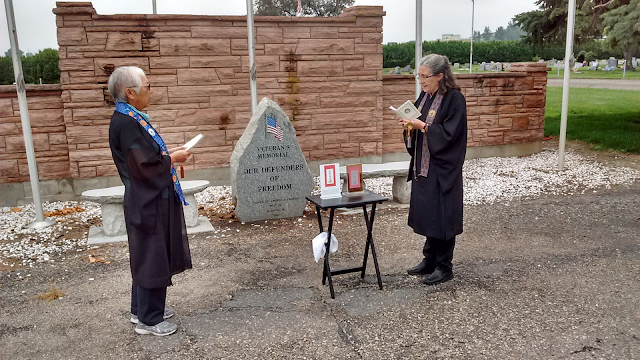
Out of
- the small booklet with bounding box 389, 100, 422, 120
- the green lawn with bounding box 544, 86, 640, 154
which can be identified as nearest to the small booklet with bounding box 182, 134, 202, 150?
the small booklet with bounding box 389, 100, 422, 120

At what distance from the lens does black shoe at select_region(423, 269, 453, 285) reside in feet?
15.6

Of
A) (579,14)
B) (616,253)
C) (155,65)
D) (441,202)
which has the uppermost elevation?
(579,14)

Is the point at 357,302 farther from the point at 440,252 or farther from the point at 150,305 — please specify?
the point at 150,305

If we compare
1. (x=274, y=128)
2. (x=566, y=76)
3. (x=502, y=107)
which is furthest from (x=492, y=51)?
(x=274, y=128)

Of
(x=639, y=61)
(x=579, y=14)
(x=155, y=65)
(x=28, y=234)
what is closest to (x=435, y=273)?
(x=28, y=234)

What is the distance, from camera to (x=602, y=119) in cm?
1470

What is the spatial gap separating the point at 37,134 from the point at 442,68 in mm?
6020

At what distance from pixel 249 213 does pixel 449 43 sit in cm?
4083

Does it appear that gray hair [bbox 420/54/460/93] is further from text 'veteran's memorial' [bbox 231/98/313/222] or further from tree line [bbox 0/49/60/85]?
tree line [bbox 0/49/60/85]

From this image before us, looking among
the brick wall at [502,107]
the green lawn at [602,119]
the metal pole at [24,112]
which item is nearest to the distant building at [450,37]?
the green lawn at [602,119]

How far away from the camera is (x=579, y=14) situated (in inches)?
514

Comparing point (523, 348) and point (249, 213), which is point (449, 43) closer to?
point (249, 213)

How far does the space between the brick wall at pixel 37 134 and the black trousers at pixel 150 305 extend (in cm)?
480

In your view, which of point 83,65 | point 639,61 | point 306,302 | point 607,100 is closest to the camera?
point 306,302
